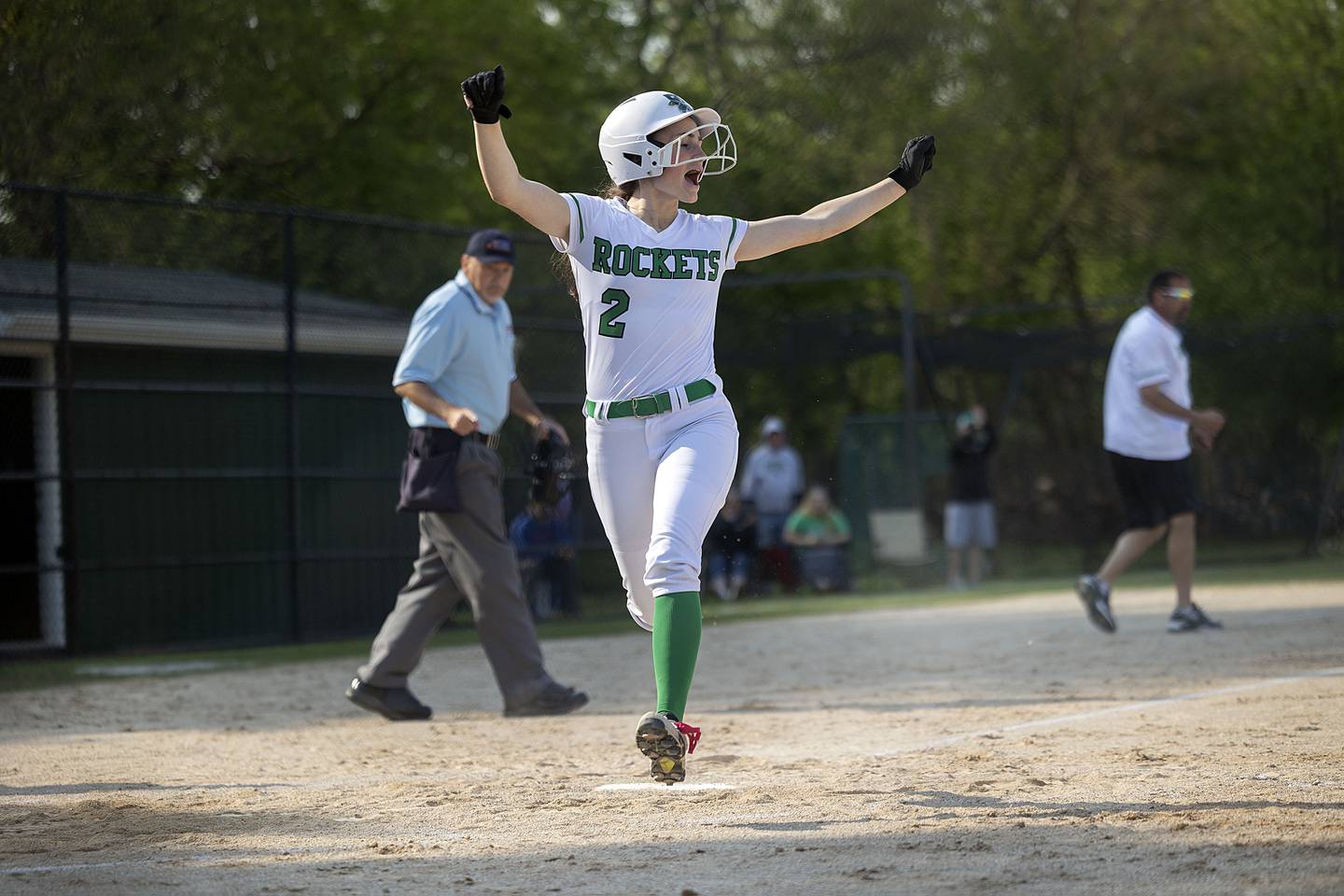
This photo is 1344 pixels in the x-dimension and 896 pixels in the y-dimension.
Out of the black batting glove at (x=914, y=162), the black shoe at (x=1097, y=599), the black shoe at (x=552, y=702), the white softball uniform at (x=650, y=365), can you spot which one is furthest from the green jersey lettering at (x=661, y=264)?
the black shoe at (x=1097, y=599)

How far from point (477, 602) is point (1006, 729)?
8.65 feet

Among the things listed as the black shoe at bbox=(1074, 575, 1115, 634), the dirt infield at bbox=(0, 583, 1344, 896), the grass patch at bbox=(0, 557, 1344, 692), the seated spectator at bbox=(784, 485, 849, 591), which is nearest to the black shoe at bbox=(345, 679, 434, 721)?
the dirt infield at bbox=(0, 583, 1344, 896)

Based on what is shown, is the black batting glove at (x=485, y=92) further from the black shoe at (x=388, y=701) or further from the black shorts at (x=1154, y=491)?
the black shorts at (x=1154, y=491)

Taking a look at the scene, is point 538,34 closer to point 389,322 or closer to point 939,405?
point 939,405

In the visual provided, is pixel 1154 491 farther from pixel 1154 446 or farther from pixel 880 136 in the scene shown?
pixel 880 136

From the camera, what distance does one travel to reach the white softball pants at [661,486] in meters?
5.44

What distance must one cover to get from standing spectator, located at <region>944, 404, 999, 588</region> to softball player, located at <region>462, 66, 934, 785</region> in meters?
12.9

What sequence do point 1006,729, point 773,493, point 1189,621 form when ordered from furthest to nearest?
point 773,493 → point 1189,621 → point 1006,729

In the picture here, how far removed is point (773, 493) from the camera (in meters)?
19.0

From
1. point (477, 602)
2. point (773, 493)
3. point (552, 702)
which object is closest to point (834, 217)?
point (477, 602)

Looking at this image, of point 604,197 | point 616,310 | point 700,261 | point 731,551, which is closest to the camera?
point 616,310

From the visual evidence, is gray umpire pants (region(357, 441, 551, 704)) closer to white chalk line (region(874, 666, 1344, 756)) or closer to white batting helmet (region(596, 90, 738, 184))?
white chalk line (region(874, 666, 1344, 756))

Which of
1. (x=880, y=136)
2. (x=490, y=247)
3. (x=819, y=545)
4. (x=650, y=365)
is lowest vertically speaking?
(x=819, y=545)

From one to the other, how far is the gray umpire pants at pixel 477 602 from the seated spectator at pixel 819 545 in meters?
10.3
